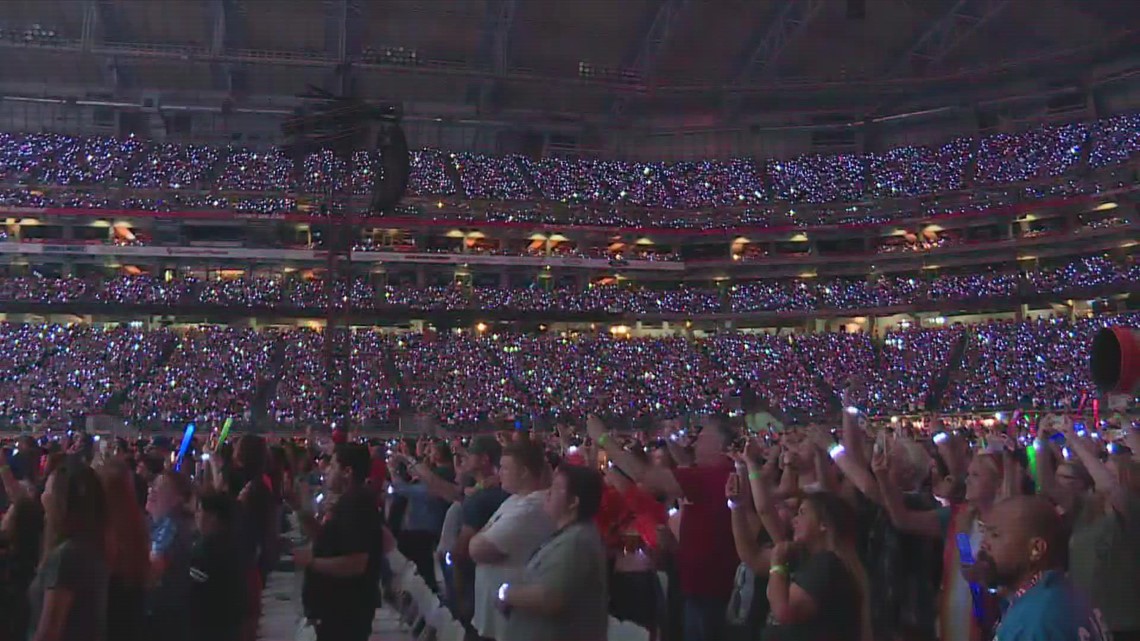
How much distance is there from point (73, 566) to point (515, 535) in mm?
1793

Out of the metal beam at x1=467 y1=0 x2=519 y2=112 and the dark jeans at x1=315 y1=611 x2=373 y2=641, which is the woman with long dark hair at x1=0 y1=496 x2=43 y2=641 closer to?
the dark jeans at x1=315 y1=611 x2=373 y2=641

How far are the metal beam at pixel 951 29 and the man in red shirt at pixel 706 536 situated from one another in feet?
137

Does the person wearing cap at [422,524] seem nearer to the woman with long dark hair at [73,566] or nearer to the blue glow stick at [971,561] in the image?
the woman with long dark hair at [73,566]

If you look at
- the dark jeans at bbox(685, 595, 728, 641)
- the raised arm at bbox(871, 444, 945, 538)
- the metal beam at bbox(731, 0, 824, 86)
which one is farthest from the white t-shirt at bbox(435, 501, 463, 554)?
the metal beam at bbox(731, 0, 824, 86)

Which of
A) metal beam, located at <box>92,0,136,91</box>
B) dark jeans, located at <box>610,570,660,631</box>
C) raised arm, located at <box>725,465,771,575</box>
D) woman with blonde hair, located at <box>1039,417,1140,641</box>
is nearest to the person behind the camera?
raised arm, located at <box>725,465,771,575</box>

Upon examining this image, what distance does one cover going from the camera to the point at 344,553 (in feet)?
17.3

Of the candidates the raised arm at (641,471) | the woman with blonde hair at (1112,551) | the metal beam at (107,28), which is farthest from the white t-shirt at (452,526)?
the metal beam at (107,28)

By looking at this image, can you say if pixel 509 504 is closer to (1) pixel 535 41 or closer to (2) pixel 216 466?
(2) pixel 216 466

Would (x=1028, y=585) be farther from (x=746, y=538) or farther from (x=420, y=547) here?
(x=420, y=547)

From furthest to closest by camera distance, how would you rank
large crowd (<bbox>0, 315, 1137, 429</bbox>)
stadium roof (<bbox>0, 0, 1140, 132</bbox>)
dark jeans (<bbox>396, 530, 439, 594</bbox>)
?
stadium roof (<bbox>0, 0, 1140, 132</bbox>) < large crowd (<bbox>0, 315, 1137, 429</bbox>) < dark jeans (<bbox>396, 530, 439, 594</bbox>)

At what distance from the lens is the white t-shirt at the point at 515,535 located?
4574 mm

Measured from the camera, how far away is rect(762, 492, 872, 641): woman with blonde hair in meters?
3.76

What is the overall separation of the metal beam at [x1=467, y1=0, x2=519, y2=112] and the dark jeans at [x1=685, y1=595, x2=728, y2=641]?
38741mm

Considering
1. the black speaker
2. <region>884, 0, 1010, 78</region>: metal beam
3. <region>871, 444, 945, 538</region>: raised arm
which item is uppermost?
<region>884, 0, 1010, 78</region>: metal beam
